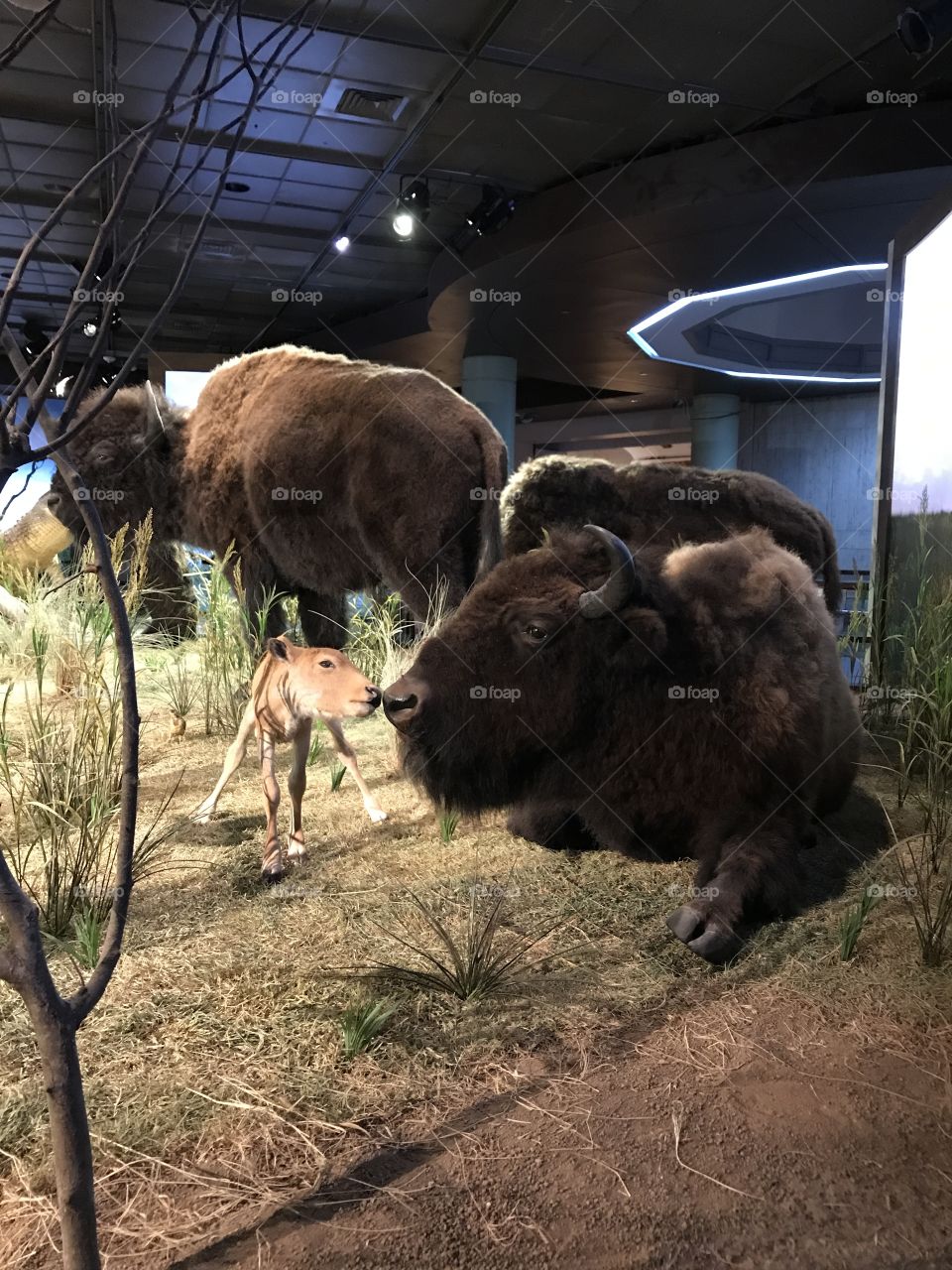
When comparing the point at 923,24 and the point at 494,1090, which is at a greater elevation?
the point at 923,24

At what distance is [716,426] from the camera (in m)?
12.2

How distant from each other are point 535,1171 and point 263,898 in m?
1.18

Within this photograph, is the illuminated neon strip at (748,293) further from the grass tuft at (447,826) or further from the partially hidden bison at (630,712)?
the grass tuft at (447,826)

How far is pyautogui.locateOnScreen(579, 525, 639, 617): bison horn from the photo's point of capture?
8.38 ft

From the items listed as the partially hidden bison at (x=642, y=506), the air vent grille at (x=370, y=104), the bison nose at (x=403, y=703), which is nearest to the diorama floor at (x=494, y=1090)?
the bison nose at (x=403, y=703)

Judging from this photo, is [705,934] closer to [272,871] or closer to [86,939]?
[272,871]

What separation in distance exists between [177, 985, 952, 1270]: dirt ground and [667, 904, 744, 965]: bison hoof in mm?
269

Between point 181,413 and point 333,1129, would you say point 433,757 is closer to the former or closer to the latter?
point 333,1129

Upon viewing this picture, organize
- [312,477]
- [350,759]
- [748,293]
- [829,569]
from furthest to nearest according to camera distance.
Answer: [748,293]
[829,569]
[312,477]
[350,759]

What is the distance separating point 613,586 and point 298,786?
1.11 meters

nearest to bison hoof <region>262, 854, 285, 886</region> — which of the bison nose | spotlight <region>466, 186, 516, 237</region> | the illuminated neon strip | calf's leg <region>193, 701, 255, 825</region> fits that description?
calf's leg <region>193, 701, 255, 825</region>

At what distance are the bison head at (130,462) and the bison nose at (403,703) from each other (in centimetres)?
249

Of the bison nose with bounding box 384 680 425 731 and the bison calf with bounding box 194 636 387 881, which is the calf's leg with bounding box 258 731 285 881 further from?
the bison nose with bounding box 384 680 425 731

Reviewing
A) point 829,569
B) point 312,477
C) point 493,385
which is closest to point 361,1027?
point 312,477
